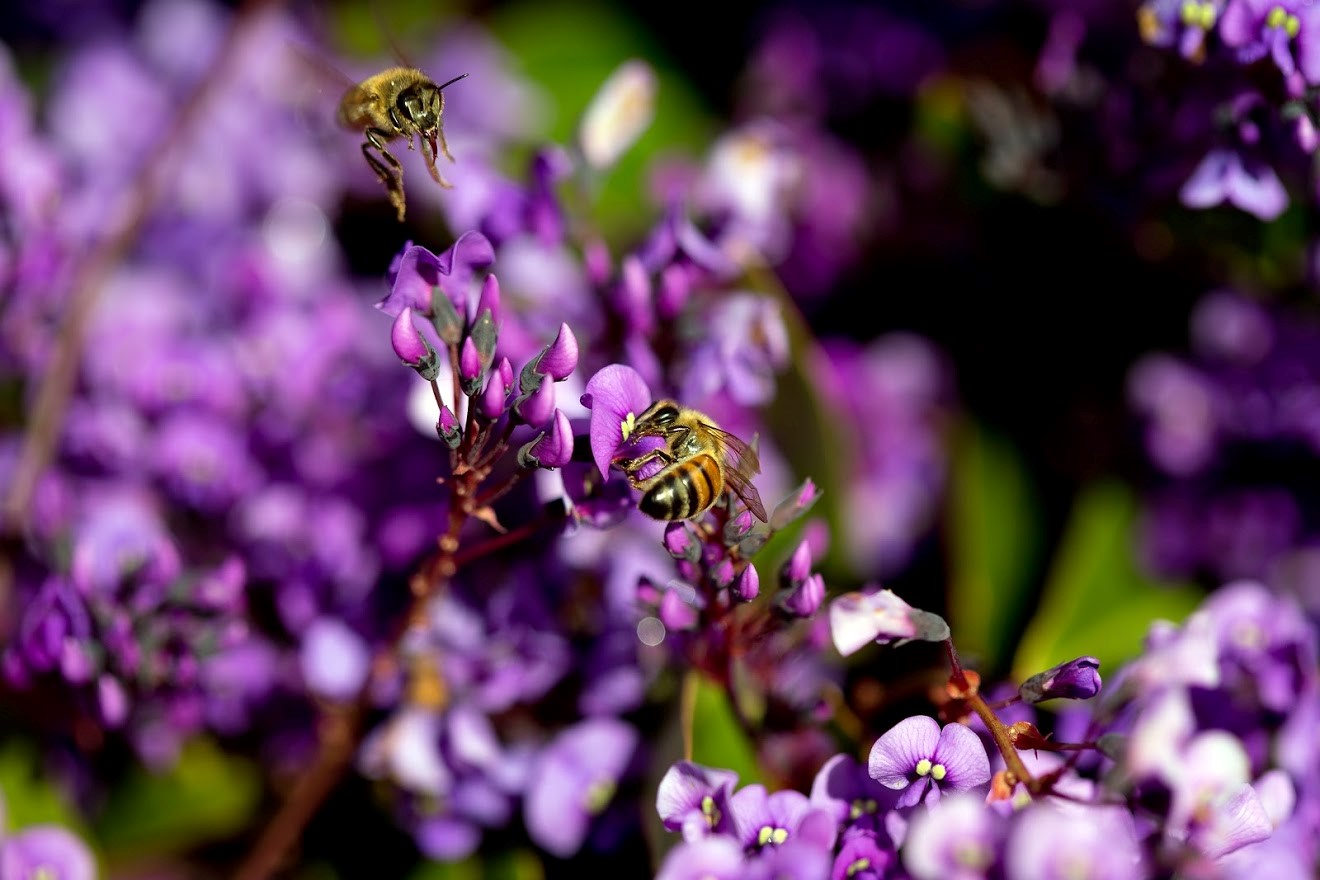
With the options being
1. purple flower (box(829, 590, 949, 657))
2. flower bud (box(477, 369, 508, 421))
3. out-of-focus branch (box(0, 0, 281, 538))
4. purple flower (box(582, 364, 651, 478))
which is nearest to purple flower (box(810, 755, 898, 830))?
purple flower (box(829, 590, 949, 657))

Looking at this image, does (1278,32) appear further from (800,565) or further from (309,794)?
(309,794)

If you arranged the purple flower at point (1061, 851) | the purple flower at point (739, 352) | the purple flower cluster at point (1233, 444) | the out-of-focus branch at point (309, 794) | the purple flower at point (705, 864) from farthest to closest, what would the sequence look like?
the purple flower cluster at point (1233, 444)
the out-of-focus branch at point (309, 794)
the purple flower at point (739, 352)
the purple flower at point (705, 864)
the purple flower at point (1061, 851)

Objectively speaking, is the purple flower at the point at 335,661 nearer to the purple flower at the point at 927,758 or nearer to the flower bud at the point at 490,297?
the flower bud at the point at 490,297

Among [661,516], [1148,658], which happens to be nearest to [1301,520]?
[1148,658]

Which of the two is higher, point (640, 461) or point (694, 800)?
point (640, 461)

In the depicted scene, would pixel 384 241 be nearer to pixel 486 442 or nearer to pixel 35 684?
pixel 35 684

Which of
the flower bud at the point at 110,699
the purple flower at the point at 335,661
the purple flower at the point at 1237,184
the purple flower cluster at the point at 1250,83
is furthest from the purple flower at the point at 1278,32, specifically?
the flower bud at the point at 110,699

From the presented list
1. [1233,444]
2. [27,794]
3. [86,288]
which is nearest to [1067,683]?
[1233,444]

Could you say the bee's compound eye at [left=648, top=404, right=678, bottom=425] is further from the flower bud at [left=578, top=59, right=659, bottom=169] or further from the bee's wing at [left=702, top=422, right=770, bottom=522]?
the flower bud at [left=578, top=59, right=659, bottom=169]
